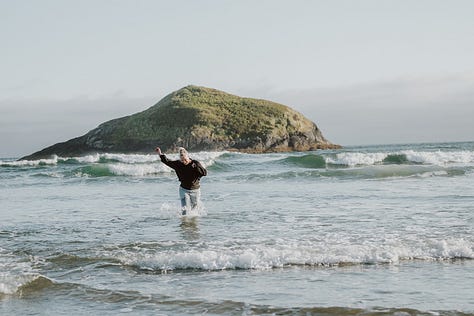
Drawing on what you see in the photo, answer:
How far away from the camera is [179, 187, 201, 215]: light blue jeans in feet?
46.7

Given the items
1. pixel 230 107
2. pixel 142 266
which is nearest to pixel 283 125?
pixel 230 107

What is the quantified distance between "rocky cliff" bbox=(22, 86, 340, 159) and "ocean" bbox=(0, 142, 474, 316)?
68546mm

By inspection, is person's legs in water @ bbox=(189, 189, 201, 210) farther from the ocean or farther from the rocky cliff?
the rocky cliff

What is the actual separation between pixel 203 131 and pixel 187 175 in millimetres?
75926

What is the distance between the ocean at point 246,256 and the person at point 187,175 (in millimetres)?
369

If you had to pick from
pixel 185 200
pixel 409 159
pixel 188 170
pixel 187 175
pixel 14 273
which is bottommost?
pixel 14 273

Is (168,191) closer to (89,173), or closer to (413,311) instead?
(89,173)

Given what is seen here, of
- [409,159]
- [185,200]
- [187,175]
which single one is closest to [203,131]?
[409,159]

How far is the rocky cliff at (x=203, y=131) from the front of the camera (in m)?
87.7

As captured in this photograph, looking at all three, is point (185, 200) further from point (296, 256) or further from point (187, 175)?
point (296, 256)

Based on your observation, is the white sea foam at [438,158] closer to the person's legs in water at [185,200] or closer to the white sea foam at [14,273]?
the person's legs in water at [185,200]

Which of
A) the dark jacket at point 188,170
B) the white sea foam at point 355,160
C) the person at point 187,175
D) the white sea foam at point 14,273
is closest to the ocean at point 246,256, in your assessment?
the white sea foam at point 14,273

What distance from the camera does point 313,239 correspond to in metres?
10.4

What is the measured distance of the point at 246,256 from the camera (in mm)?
8656
